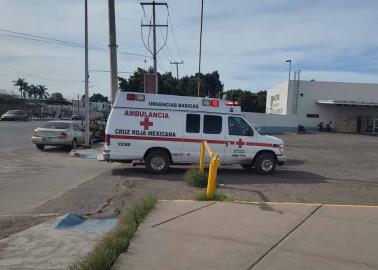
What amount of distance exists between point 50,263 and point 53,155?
15720mm

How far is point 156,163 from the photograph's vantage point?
14523 millimetres

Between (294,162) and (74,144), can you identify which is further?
(74,144)

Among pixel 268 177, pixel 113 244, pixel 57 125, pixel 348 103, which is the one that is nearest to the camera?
pixel 113 244

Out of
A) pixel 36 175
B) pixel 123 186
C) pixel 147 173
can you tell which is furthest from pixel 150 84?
pixel 123 186

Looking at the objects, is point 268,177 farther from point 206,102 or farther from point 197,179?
point 197,179

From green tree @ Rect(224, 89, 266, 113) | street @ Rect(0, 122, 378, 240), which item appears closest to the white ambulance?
street @ Rect(0, 122, 378, 240)

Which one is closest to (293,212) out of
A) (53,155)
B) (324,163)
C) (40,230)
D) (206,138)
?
(40,230)

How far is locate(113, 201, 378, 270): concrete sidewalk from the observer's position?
5453 millimetres

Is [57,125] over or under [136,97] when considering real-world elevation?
under

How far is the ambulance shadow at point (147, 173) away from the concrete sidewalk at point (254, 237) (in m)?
5.18

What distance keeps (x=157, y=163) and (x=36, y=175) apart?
3518 mm

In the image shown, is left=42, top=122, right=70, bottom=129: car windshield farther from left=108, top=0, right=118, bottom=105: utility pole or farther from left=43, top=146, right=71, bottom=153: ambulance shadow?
left=108, top=0, right=118, bottom=105: utility pole

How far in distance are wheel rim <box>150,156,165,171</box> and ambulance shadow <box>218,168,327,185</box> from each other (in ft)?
5.78

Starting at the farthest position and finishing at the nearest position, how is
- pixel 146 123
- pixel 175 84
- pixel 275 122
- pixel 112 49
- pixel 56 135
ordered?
1. pixel 175 84
2. pixel 275 122
3. pixel 56 135
4. pixel 112 49
5. pixel 146 123
